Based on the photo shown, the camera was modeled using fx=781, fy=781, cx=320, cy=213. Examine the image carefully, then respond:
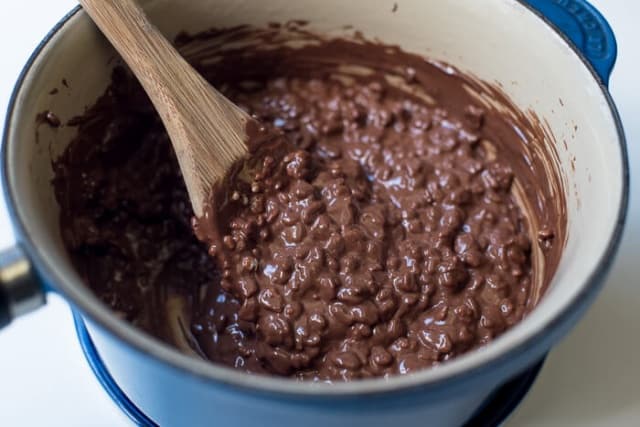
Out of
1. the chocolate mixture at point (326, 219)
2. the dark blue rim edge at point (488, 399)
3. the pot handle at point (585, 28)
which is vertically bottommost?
the dark blue rim edge at point (488, 399)

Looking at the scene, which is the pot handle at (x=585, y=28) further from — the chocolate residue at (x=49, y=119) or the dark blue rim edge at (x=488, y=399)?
the chocolate residue at (x=49, y=119)

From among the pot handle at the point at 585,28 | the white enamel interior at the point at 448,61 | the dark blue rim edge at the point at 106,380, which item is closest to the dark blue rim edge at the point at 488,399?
the dark blue rim edge at the point at 106,380

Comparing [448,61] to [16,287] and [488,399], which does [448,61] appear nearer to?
[488,399]

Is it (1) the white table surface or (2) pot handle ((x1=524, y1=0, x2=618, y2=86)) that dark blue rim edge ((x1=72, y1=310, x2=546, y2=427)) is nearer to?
(1) the white table surface

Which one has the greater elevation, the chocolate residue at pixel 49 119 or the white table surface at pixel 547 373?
the chocolate residue at pixel 49 119

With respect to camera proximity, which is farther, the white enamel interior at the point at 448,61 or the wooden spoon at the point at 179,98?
the wooden spoon at the point at 179,98

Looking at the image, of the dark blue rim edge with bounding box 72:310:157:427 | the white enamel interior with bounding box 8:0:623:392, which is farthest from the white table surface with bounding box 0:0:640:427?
the white enamel interior with bounding box 8:0:623:392

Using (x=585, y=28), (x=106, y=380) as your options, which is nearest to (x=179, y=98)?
(x=106, y=380)
